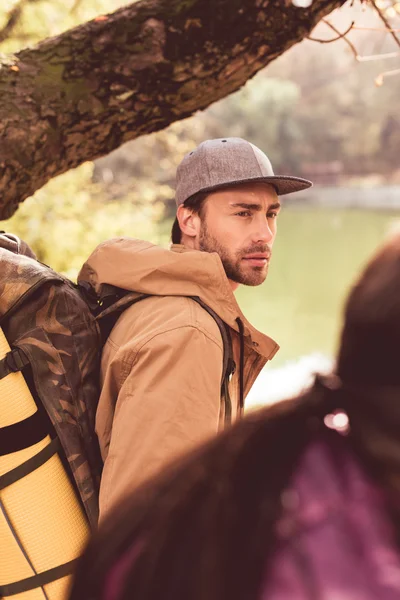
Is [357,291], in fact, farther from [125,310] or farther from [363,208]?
[363,208]

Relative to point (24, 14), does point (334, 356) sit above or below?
below

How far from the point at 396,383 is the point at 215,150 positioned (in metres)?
1.90

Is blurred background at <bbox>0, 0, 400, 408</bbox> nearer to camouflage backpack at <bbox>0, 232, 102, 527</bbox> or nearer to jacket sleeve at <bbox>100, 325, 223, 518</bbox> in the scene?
jacket sleeve at <bbox>100, 325, 223, 518</bbox>

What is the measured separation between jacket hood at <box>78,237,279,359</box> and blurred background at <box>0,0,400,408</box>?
0.37 metres

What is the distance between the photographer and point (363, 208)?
43.3m

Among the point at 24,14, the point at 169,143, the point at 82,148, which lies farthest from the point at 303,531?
the point at 169,143

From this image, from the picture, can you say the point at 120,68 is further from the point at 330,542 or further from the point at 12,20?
the point at 12,20

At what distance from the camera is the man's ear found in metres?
2.61

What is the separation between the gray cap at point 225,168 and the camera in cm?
250

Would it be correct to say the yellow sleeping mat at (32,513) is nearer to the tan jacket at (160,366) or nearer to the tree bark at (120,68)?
the tan jacket at (160,366)

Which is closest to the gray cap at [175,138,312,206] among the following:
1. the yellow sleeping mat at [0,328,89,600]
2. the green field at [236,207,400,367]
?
the yellow sleeping mat at [0,328,89,600]

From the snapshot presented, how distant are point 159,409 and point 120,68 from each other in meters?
1.36

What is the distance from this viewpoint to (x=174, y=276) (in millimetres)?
2064

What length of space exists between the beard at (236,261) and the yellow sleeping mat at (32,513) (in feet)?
3.18
